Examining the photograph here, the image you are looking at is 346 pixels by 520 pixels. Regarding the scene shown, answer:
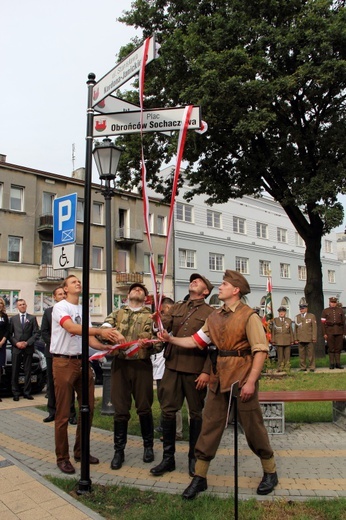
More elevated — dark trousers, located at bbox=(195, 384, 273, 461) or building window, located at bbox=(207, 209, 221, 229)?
building window, located at bbox=(207, 209, 221, 229)

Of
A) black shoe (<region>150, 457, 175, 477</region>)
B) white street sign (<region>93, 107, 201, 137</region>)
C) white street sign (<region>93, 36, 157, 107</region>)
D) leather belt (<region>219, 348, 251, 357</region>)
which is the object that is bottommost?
black shoe (<region>150, 457, 175, 477</region>)

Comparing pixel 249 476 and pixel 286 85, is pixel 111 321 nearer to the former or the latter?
pixel 249 476

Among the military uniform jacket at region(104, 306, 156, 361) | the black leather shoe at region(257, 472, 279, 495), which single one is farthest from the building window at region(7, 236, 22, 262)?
the black leather shoe at region(257, 472, 279, 495)

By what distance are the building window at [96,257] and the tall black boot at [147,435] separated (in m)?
31.2

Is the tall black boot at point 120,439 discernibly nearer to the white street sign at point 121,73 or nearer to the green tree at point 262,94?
the white street sign at point 121,73

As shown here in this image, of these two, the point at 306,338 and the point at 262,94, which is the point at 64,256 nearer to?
the point at 306,338

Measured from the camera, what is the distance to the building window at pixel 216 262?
42.8 m

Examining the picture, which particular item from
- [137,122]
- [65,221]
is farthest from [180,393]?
[65,221]

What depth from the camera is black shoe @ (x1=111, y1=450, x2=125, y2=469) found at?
201 inches

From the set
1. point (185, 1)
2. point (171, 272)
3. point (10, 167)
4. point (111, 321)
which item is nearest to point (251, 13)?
point (185, 1)

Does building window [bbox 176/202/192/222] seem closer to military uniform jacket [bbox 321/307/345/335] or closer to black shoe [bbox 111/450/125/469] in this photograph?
military uniform jacket [bbox 321/307/345/335]

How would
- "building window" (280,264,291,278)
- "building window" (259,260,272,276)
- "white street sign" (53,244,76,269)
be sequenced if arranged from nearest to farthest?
"white street sign" (53,244,76,269) → "building window" (259,260,272,276) → "building window" (280,264,291,278)

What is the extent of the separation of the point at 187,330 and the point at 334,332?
413 inches

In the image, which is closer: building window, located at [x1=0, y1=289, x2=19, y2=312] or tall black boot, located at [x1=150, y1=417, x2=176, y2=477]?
tall black boot, located at [x1=150, y1=417, x2=176, y2=477]
